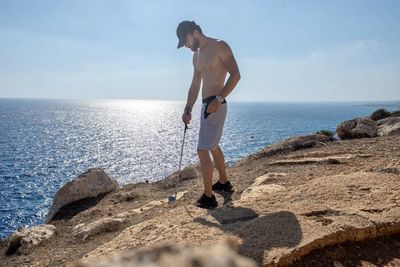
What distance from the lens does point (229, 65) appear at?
602cm

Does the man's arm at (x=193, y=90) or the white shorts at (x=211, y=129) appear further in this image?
the man's arm at (x=193, y=90)

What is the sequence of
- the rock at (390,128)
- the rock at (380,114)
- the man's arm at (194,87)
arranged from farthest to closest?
the rock at (380,114) → the rock at (390,128) → the man's arm at (194,87)

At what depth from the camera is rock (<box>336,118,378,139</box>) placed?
13094mm

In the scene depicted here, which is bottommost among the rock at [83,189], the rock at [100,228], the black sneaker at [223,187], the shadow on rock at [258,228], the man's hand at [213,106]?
the rock at [83,189]

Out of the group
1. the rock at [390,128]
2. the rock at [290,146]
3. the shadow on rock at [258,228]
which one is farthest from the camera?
the rock at [390,128]

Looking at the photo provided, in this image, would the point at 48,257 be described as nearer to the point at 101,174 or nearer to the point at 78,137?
the point at 101,174

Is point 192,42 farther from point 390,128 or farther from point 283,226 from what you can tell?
point 390,128

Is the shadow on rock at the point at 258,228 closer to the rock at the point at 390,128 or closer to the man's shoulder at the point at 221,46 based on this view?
the man's shoulder at the point at 221,46

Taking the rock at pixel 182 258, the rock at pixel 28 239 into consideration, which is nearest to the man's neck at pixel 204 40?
the rock at pixel 28 239

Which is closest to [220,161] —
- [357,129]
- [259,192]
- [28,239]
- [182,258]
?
[259,192]

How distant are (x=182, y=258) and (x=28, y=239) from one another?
7218 millimetres

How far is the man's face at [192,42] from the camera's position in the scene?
601cm

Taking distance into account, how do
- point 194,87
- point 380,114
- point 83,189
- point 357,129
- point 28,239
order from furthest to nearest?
point 380,114, point 357,129, point 83,189, point 28,239, point 194,87

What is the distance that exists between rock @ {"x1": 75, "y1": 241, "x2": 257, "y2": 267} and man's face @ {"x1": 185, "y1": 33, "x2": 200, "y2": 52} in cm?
539
